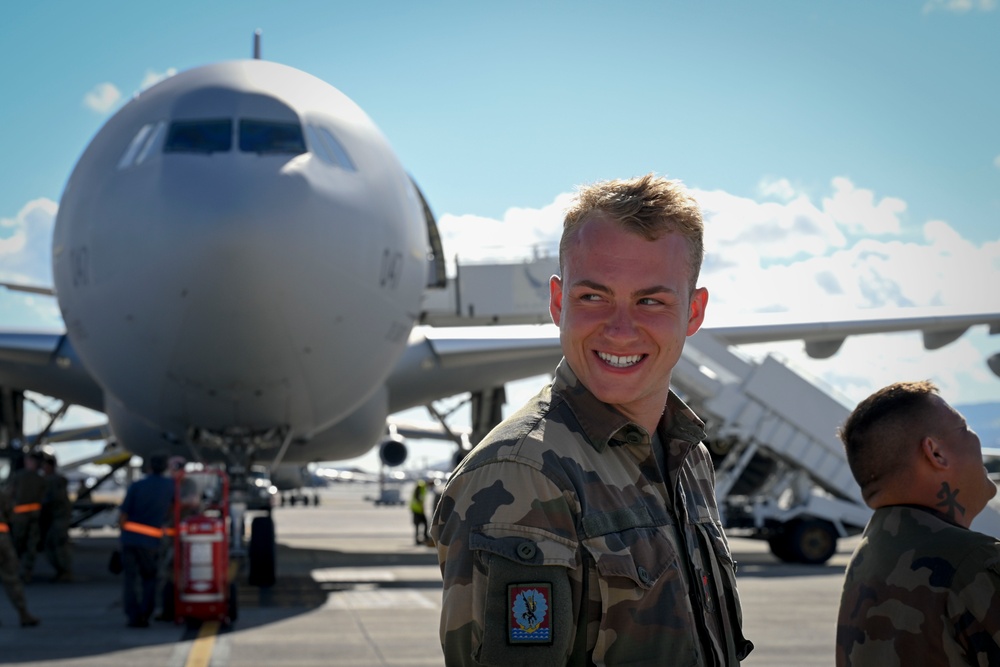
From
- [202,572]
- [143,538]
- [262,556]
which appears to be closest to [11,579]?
[143,538]

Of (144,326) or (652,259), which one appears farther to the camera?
(144,326)

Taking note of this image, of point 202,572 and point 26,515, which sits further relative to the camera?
point 26,515

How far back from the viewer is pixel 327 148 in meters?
10.2

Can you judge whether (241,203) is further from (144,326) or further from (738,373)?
(738,373)

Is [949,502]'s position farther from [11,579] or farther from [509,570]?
[11,579]

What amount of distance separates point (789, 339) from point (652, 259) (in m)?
14.4

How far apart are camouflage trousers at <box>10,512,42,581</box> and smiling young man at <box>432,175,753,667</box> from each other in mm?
12685

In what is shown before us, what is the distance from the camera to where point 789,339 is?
15961 millimetres

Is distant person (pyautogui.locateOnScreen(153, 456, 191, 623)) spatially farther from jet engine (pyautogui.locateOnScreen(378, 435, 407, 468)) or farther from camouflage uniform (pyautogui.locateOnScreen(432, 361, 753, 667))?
jet engine (pyautogui.locateOnScreen(378, 435, 407, 468))

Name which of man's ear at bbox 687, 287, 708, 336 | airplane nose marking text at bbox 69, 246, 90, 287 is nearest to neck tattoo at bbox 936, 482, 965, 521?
man's ear at bbox 687, 287, 708, 336

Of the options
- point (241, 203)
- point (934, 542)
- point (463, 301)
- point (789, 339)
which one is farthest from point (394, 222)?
point (463, 301)

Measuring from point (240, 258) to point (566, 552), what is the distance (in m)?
7.63

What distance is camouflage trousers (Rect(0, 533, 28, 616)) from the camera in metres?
9.18

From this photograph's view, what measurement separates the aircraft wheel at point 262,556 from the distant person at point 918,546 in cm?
951
